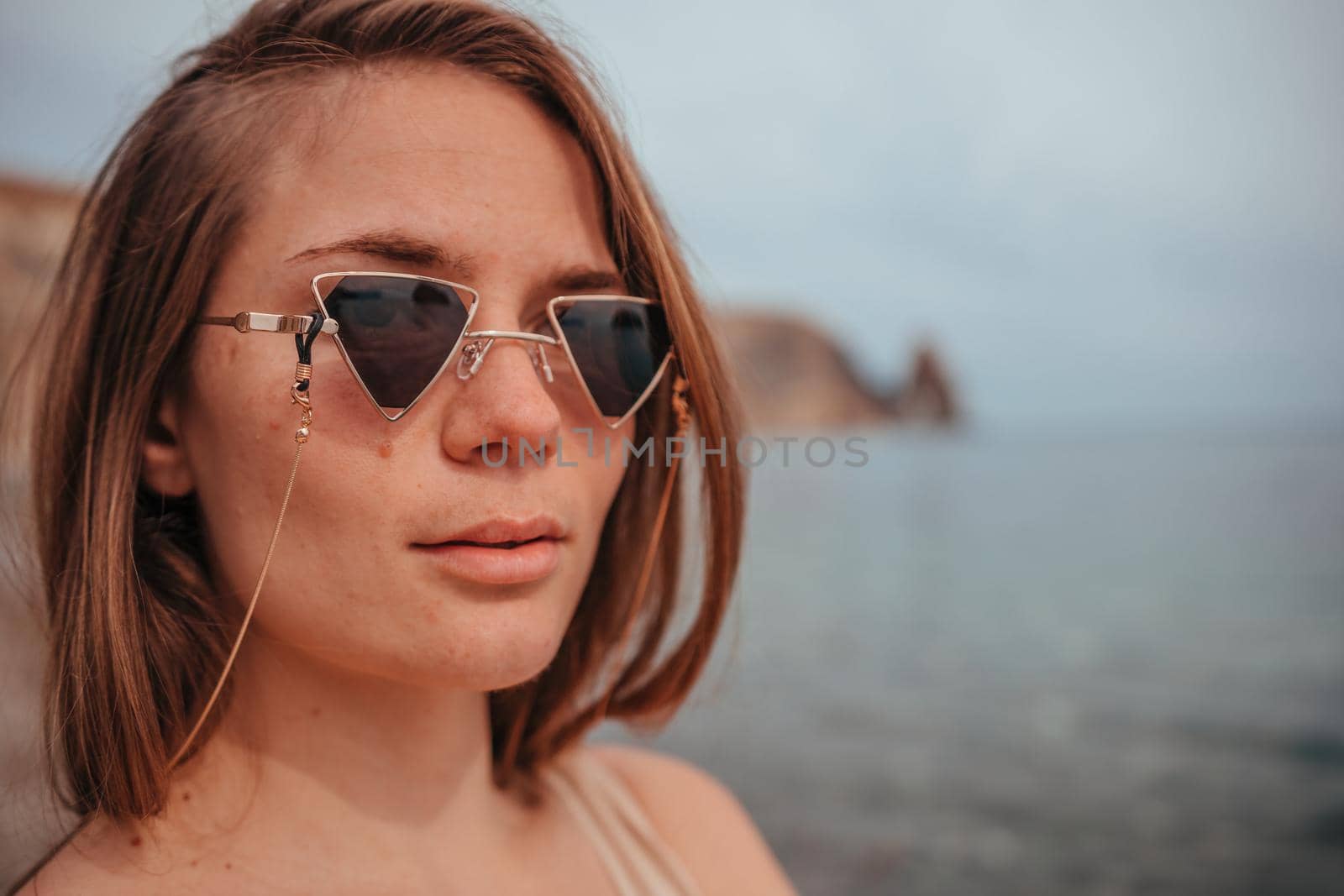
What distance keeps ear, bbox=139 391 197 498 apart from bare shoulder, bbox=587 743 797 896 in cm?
110

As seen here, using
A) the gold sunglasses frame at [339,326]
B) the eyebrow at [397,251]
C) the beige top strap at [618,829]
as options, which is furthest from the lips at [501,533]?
the beige top strap at [618,829]

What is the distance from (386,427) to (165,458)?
0.46 meters

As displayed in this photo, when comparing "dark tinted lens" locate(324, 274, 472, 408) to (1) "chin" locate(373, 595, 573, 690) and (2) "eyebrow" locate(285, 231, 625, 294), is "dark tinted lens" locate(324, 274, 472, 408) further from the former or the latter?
(1) "chin" locate(373, 595, 573, 690)

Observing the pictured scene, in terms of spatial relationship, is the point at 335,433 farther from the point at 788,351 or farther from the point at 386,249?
the point at 788,351

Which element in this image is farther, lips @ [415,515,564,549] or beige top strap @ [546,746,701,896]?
beige top strap @ [546,746,701,896]

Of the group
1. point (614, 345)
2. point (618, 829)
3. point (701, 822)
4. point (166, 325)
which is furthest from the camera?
point (701, 822)

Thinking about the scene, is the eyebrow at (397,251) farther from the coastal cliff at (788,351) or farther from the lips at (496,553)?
the coastal cliff at (788,351)

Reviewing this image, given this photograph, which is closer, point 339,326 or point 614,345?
point 339,326

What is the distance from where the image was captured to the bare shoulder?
2053mm

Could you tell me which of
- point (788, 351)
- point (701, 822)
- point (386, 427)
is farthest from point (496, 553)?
point (788, 351)

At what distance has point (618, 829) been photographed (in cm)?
202

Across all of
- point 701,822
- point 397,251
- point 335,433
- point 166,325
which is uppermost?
point 397,251

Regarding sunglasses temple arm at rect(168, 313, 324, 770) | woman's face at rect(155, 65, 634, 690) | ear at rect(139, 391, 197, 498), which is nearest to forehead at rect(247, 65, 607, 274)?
woman's face at rect(155, 65, 634, 690)

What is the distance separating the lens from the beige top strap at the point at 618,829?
6.33ft
